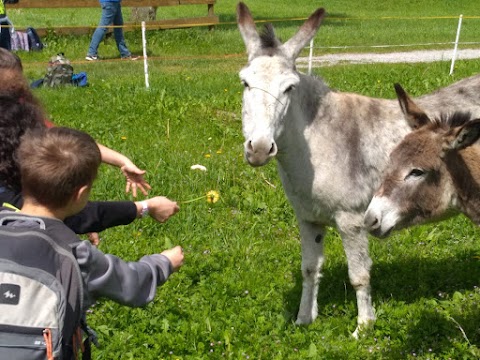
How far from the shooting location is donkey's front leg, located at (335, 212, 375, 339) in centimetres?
472

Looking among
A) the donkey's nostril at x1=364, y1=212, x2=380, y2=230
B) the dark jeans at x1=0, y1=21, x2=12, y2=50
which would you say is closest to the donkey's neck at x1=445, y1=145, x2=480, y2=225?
the donkey's nostril at x1=364, y1=212, x2=380, y2=230

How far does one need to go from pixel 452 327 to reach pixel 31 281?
329 cm

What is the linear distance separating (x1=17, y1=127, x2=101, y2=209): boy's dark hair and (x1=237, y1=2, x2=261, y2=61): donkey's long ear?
87.3 inches

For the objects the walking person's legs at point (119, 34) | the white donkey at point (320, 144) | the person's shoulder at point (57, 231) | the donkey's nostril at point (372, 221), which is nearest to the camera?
the person's shoulder at point (57, 231)

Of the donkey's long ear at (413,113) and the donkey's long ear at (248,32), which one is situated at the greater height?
the donkey's long ear at (248,32)

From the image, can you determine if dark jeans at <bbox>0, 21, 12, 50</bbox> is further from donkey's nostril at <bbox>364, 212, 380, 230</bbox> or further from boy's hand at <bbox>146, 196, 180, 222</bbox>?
donkey's nostril at <bbox>364, 212, 380, 230</bbox>

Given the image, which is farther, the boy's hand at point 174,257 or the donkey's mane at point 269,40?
the donkey's mane at point 269,40

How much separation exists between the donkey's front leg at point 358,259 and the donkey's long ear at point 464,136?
104 centimetres

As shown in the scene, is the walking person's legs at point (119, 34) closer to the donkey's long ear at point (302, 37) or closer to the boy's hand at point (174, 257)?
the donkey's long ear at point (302, 37)

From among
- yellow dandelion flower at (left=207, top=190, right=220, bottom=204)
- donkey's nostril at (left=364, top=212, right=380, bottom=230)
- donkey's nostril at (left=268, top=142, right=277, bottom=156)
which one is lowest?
yellow dandelion flower at (left=207, top=190, right=220, bottom=204)

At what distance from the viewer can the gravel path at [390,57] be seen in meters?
16.5

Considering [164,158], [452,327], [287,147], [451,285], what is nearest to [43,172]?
[287,147]

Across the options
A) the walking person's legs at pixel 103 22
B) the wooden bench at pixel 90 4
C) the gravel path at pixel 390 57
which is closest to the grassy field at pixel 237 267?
the walking person's legs at pixel 103 22

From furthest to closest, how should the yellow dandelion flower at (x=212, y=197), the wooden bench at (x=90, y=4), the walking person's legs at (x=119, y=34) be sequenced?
the wooden bench at (x=90, y=4), the walking person's legs at (x=119, y=34), the yellow dandelion flower at (x=212, y=197)
